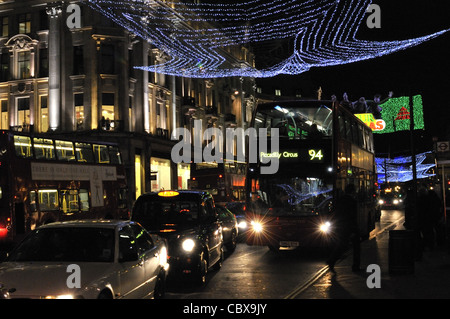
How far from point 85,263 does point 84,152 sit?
1593cm

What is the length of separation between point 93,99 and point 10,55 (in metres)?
8.04

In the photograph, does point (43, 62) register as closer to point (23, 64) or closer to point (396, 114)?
point (23, 64)

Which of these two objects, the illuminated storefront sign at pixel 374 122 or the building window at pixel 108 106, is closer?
the building window at pixel 108 106

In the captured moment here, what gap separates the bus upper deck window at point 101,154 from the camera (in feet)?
77.4

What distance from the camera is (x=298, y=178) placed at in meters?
16.5

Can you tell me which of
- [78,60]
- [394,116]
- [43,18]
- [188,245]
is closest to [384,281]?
[188,245]

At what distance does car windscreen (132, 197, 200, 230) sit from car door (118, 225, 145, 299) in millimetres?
3764

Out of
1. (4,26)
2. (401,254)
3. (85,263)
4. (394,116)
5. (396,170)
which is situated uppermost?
(4,26)

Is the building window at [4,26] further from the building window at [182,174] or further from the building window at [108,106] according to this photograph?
the building window at [182,174]

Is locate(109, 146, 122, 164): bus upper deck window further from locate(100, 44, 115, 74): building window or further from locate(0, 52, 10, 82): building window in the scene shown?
locate(0, 52, 10, 82): building window

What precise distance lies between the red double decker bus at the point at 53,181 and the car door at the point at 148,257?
10.1 m

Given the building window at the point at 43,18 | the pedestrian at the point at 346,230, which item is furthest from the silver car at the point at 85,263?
the building window at the point at 43,18
